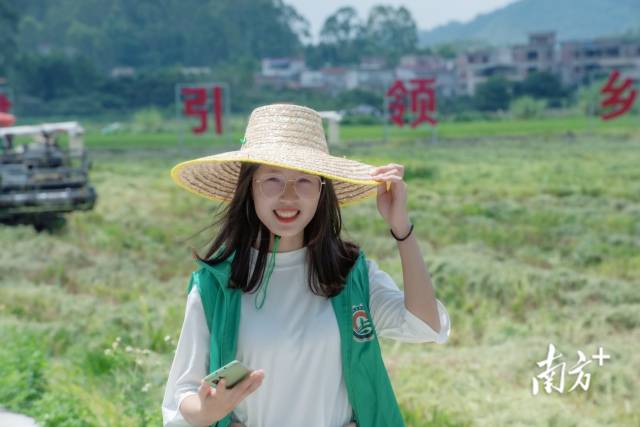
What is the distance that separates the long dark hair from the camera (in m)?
2.21

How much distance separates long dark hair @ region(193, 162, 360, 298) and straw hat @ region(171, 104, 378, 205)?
67 millimetres

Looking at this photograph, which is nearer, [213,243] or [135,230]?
[213,243]

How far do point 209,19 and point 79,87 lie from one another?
34416mm

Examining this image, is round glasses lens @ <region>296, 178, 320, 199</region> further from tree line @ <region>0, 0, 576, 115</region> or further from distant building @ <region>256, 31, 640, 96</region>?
distant building @ <region>256, 31, 640, 96</region>

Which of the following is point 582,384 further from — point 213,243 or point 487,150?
point 487,150

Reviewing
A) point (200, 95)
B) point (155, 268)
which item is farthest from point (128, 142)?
point (155, 268)

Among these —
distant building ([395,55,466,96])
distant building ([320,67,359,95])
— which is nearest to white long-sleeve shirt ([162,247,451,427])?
distant building ([395,55,466,96])

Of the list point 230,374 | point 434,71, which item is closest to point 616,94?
point 230,374

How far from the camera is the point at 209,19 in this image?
9862 centimetres

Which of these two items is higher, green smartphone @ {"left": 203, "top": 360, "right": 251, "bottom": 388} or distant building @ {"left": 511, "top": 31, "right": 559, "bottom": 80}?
green smartphone @ {"left": 203, "top": 360, "right": 251, "bottom": 388}

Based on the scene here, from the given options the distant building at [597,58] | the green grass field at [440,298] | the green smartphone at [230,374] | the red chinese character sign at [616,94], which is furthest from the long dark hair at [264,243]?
the distant building at [597,58]

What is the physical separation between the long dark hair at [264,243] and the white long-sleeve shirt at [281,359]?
4cm

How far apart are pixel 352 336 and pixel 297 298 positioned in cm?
15

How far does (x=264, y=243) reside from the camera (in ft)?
7.51
